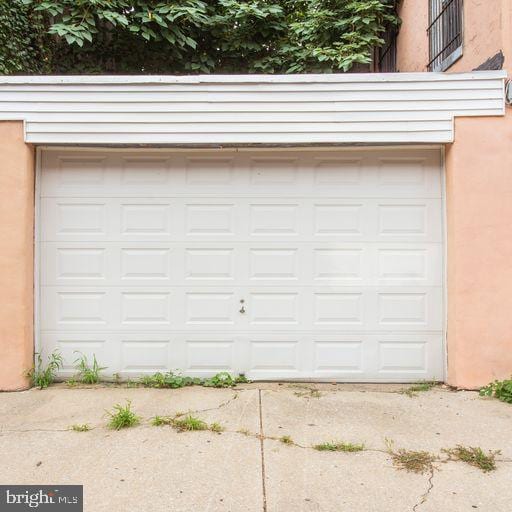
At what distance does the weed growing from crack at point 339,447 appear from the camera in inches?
121

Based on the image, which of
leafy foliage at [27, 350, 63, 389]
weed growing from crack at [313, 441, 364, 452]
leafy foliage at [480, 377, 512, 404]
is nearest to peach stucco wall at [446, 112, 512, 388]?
leafy foliage at [480, 377, 512, 404]

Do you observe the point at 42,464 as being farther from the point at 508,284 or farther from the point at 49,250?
the point at 508,284

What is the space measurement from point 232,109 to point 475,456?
11.7 feet

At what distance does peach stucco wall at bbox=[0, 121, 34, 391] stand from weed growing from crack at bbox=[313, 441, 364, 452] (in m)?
2.99

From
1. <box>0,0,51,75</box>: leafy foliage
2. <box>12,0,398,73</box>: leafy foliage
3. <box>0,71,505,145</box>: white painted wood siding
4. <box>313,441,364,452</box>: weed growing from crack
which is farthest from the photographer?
<box>12,0,398,73</box>: leafy foliage

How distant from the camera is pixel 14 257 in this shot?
4.25 meters

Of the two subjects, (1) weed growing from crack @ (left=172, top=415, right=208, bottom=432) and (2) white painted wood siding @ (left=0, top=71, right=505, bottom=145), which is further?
(2) white painted wood siding @ (left=0, top=71, right=505, bottom=145)

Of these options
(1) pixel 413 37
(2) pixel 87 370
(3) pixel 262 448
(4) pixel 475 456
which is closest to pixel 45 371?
A: (2) pixel 87 370

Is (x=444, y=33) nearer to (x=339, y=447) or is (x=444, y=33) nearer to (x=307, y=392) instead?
(x=307, y=392)

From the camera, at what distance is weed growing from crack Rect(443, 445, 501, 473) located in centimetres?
285

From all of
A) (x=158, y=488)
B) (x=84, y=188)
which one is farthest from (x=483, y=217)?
(x=84, y=188)

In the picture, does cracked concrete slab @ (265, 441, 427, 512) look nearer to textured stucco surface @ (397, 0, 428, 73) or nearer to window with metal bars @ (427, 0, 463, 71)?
window with metal bars @ (427, 0, 463, 71)

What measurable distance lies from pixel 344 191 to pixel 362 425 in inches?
90.6

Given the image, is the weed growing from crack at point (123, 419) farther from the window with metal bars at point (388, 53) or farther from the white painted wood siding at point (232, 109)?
the window with metal bars at point (388, 53)
